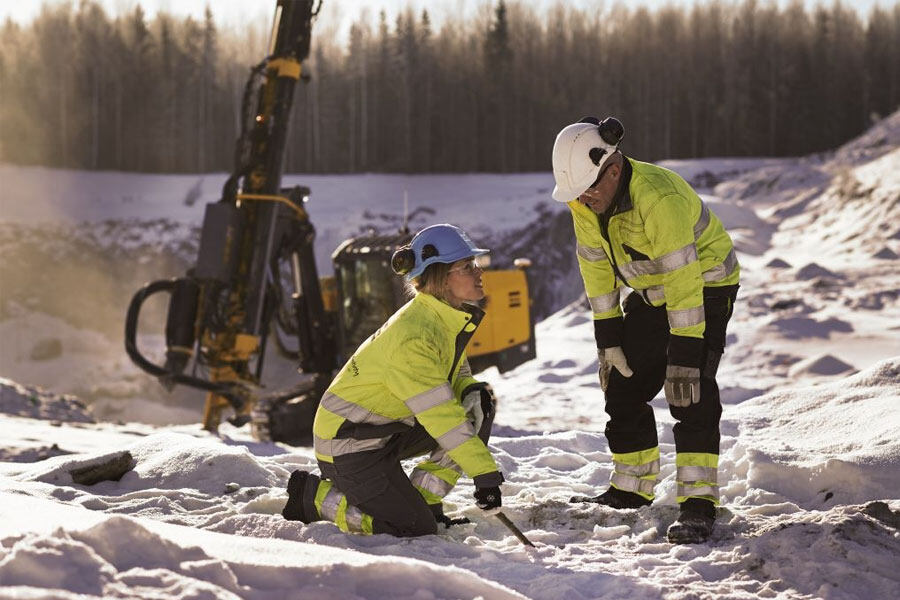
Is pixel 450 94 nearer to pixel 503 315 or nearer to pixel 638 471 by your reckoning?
pixel 503 315

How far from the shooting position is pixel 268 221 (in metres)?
9.05

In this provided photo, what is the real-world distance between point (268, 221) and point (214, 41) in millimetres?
30170

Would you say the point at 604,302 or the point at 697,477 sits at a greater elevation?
the point at 604,302

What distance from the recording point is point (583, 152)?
3.98m

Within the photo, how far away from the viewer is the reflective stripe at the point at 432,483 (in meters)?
4.08

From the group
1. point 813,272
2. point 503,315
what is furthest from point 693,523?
point 813,272

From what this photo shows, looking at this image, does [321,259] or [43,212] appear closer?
[321,259]

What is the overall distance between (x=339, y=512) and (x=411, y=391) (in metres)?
0.75

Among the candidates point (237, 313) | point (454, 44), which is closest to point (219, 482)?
point (237, 313)

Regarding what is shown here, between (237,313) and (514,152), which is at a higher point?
(514,152)

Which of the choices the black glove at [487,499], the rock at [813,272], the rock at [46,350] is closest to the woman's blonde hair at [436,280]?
the black glove at [487,499]

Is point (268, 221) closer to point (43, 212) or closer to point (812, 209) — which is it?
point (812, 209)

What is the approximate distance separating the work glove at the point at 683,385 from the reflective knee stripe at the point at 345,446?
117 cm

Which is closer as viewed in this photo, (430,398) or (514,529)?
(430,398)
